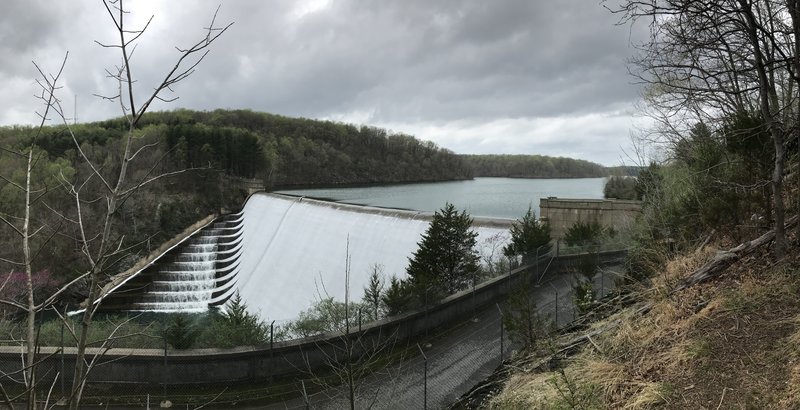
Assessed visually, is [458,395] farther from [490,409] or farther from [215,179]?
[215,179]

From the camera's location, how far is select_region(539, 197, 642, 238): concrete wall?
23.8m

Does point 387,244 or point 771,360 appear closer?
point 771,360

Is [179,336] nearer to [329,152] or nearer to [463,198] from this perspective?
[463,198]

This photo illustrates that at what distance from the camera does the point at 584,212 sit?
24.6 meters

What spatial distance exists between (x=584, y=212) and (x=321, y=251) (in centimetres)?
1369

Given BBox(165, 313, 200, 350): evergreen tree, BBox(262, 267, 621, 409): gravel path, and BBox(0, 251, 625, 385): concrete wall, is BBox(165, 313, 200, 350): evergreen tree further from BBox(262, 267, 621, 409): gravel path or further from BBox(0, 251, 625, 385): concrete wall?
BBox(262, 267, 621, 409): gravel path

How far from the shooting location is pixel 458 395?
9.45m

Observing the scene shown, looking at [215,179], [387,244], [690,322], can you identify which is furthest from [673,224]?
[215,179]

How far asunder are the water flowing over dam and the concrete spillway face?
0.05 m

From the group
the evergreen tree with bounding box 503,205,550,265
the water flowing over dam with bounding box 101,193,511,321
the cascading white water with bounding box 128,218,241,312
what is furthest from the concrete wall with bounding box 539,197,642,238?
the cascading white water with bounding box 128,218,241,312

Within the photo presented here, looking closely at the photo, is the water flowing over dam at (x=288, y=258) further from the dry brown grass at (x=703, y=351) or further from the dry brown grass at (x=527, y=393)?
the dry brown grass at (x=703, y=351)

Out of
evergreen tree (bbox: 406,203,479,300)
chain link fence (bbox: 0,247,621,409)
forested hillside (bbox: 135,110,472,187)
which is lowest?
chain link fence (bbox: 0,247,621,409)

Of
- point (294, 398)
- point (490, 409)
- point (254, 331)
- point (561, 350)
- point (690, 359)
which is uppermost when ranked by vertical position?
point (690, 359)

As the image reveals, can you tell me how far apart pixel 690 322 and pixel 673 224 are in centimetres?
459
